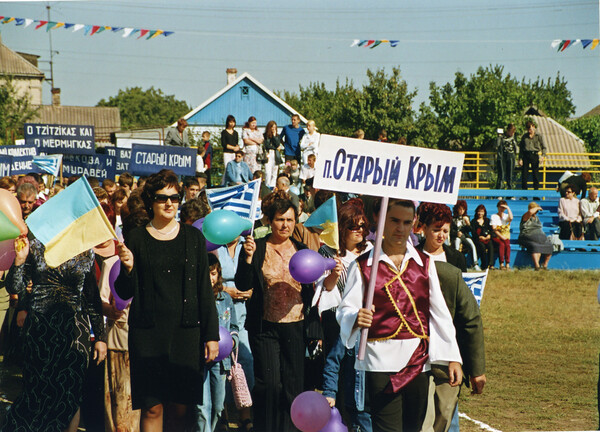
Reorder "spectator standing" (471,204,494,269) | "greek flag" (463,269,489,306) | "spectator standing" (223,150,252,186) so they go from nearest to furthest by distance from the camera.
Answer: "greek flag" (463,269,489,306), "spectator standing" (223,150,252,186), "spectator standing" (471,204,494,269)

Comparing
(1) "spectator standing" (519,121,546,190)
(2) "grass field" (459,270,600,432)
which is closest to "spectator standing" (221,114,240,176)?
(2) "grass field" (459,270,600,432)

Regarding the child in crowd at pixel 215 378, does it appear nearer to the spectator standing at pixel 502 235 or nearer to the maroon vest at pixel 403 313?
the maroon vest at pixel 403 313

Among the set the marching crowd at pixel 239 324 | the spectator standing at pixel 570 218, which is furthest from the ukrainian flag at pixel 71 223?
the spectator standing at pixel 570 218

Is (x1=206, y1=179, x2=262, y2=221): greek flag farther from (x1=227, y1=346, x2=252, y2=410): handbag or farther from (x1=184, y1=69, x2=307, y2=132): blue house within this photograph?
(x1=184, y1=69, x2=307, y2=132): blue house

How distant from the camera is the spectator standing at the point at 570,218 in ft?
65.0

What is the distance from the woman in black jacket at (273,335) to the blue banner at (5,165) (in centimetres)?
850

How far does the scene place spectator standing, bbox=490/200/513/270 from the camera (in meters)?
18.3

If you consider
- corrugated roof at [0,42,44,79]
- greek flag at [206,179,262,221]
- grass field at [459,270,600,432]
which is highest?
corrugated roof at [0,42,44,79]

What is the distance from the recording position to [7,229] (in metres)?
5.84

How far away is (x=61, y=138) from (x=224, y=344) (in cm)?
966

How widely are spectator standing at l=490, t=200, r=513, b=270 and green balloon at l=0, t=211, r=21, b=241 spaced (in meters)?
13.7

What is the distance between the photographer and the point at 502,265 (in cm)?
1834

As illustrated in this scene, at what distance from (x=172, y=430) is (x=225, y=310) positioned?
57.9 inches

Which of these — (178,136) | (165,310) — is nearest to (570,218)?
(178,136)
